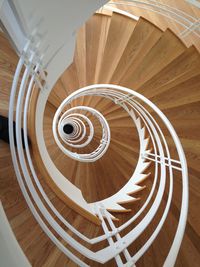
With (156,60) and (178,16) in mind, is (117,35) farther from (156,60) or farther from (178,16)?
(178,16)

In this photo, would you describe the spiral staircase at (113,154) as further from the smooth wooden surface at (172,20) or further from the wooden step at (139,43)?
the smooth wooden surface at (172,20)

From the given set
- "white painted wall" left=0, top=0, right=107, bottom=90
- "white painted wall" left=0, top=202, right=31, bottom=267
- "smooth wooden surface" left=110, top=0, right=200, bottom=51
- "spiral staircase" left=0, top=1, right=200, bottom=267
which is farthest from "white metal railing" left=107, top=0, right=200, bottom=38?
"white painted wall" left=0, top=202, right=31, bottom=267

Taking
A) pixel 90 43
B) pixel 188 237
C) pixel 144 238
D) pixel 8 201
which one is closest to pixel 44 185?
pixel 8 201

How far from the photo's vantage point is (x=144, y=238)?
2.31 m

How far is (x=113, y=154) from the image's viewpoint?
14.5 ft

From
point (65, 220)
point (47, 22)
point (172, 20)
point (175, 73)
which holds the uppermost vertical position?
point (172, 20)

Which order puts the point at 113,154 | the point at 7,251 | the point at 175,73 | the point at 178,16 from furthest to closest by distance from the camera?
the point at 113,154 → the point at 175,73 → the point at 178,16 → the point at 7,251

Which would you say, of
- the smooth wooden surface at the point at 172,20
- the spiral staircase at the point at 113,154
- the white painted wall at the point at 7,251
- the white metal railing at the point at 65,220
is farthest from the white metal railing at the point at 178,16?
the white painted wall at the point at 7,251

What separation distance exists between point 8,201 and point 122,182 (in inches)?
107

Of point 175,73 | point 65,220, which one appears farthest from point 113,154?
point 65,220

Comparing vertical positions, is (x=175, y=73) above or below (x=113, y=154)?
above

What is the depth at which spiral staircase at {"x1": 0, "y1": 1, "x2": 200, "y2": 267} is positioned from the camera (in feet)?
4.64

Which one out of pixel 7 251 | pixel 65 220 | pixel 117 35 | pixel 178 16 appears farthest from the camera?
pixel 117 35

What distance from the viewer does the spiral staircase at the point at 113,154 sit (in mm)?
1414
